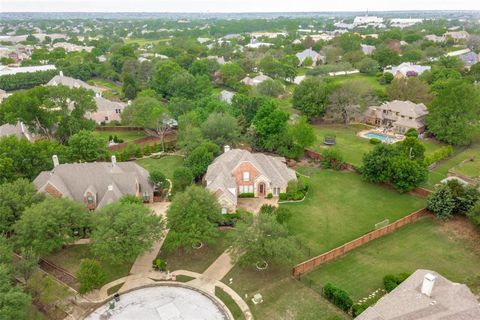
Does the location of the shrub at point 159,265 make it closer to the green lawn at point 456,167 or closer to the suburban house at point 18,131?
the green lawn at point 456,167

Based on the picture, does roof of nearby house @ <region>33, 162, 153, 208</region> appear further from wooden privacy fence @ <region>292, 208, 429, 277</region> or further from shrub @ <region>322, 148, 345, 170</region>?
shrub @ <region>322, 148, 345, 170</region>

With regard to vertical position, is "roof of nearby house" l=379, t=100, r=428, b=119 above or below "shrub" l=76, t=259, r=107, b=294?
above

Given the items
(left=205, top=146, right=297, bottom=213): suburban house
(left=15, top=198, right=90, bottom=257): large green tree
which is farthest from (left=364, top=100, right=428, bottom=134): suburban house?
(left=15, top=198, right=90, bottom=257): large green tree

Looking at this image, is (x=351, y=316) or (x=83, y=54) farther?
(x=83, y=54)

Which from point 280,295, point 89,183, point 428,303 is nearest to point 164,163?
point 89,183

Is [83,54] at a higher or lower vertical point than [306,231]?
higher

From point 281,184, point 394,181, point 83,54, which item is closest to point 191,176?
point 281,184

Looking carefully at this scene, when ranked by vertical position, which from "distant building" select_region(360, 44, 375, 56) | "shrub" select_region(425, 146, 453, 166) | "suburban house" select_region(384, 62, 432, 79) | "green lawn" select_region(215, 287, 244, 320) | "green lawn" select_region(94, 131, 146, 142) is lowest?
"green lawn" select_region(215, 287, 244, 320)

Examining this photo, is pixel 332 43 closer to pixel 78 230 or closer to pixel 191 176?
pixel 191 176
